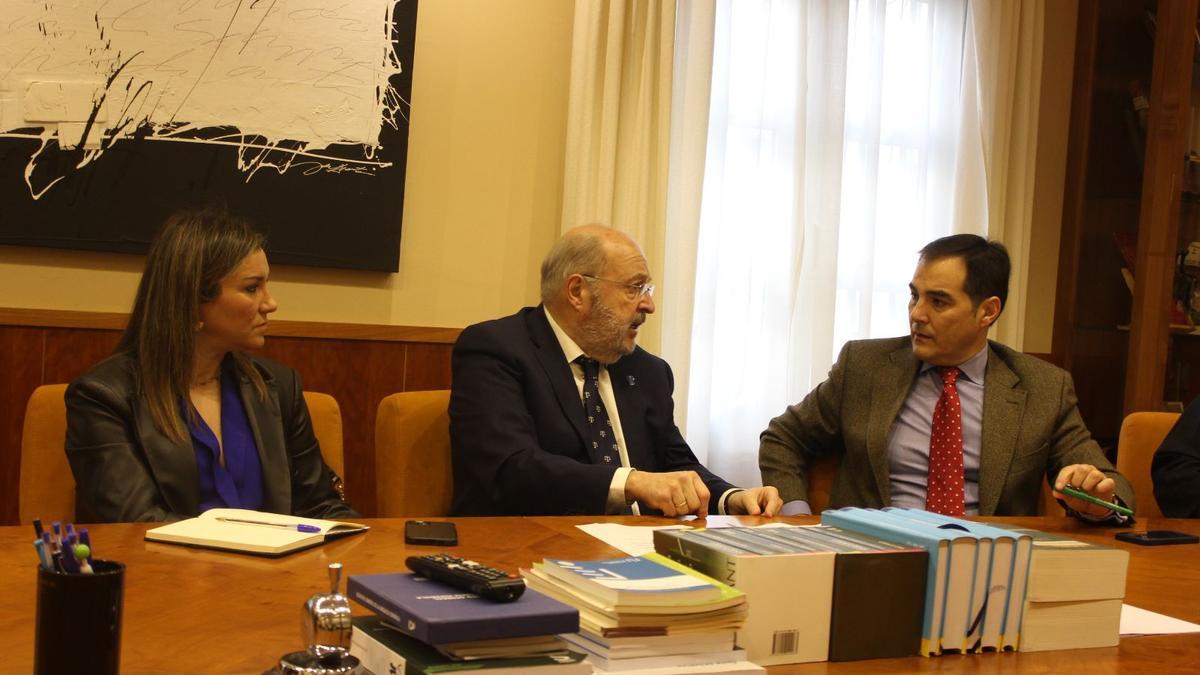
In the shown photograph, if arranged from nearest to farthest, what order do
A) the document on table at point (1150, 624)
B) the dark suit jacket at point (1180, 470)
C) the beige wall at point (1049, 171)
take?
the document on table at point (1150, 624) < the dark suit jacket at point (1180, 470) < the beige wall at point (1049, 171)

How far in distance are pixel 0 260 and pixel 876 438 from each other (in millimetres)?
2489

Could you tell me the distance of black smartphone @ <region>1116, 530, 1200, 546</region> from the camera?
241cm

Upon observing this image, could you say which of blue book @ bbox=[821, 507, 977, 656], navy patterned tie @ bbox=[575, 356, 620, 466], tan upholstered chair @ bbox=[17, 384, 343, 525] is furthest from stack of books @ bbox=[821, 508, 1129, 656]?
tan upholstered chair @ bbox=[17, 384, 343, 525]

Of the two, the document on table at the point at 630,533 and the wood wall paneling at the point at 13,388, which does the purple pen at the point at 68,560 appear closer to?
the document on table at the point at 630,533

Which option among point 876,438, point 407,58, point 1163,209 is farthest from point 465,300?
point 1163,209

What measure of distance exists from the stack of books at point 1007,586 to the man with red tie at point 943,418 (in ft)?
4.00

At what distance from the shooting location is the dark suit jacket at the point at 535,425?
8.28 ft

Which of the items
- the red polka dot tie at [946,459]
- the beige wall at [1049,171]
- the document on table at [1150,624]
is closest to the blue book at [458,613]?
the document on table at [1150,624]

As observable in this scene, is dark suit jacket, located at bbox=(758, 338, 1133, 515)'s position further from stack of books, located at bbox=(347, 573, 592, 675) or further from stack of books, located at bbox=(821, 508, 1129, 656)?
stack of books, located at bbox=(347, 573, 592, 675)

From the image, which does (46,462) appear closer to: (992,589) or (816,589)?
(816,589)

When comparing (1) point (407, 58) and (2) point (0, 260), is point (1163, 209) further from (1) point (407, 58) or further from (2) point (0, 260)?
(2) point (0, 260)

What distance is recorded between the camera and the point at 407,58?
3.75 m

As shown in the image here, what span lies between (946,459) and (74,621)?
236 cm

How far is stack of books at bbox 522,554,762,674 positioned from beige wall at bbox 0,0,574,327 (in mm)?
2626
